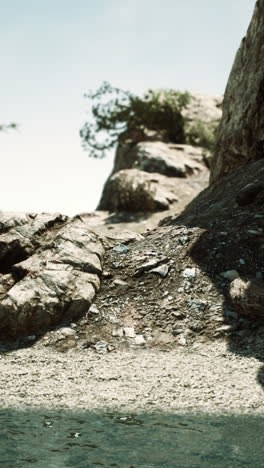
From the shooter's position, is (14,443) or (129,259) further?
(129,259)

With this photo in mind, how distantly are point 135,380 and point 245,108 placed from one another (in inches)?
518

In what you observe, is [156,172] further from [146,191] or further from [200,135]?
[200,135]

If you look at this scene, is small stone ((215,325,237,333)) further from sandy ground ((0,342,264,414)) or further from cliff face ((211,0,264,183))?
cliff face ((211,0,264,183))

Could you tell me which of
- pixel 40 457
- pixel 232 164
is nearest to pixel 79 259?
pixel 40 457

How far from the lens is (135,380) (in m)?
10.2

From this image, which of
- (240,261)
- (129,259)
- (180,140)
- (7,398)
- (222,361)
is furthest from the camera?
(180,140)

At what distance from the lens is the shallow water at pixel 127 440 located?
6.67m

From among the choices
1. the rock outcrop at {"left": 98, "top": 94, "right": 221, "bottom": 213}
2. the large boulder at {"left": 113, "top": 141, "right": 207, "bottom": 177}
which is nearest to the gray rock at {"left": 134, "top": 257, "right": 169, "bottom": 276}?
the rock outcrop at {"left": 98, "top": 94, "right": 221, "bottom": 213}

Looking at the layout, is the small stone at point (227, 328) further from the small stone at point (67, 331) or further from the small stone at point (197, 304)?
the small stone at point (67, 331)

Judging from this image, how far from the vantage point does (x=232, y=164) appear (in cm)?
2095

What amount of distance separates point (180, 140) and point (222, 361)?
26.8 meters

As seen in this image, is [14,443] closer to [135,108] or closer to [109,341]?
[109,341]

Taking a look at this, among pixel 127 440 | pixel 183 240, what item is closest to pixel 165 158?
pixel 183 240

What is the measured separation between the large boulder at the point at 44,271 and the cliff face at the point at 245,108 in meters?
7.66
